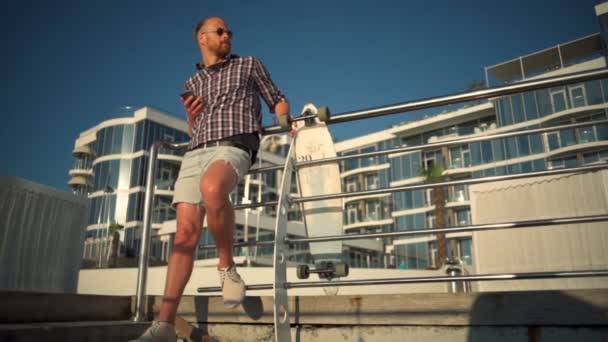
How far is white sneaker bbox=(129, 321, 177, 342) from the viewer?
1.73 m

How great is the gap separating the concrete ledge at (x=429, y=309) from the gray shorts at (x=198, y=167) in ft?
1.88

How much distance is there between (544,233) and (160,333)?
10.3 m

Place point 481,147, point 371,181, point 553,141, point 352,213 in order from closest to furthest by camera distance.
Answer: point 553,141
point 481,147
point 352,213
point 371,181

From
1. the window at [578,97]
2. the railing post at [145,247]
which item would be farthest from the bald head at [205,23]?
the window at [578,97]

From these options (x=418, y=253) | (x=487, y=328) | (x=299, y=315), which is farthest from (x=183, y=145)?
(x=418, y=253)

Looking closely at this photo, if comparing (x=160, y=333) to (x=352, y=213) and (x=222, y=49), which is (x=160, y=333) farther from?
(x=352, y=213)

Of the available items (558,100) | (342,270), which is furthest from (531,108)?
(342,270)

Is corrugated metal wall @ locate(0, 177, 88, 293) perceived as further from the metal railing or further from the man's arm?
the man's arm

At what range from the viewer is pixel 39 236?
19.5 ft

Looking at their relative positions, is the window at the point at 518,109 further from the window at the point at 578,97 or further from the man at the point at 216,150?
the man at the point at 216,150

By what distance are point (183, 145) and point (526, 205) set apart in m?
9.39

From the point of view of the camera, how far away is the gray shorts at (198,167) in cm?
200

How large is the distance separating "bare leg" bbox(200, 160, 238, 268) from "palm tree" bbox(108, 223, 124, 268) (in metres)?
25.6

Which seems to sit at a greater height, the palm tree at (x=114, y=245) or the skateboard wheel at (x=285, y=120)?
the palm tree at (x=114, y=245)
